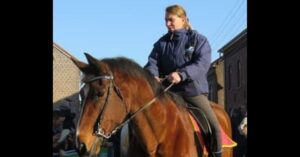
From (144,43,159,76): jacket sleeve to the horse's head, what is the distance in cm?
120

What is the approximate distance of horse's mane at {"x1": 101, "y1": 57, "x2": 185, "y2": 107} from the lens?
19.7 ft

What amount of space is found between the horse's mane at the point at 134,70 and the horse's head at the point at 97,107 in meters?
0.21

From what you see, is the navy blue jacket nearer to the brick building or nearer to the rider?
the rider

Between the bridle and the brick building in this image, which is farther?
the brick building

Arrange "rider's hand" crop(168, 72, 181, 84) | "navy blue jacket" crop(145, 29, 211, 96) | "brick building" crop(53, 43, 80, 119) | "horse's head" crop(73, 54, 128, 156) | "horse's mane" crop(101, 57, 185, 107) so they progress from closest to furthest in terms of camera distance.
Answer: "horse's head" crop(73, 54, 128, 156) → "horse's mane" crop(101, 57, 185, 107) → "rider's hand" crop(168, 72, 181, 84) → "navy blue jacket" crop(145, 29, 211, 96) → "brick building" crop(53, 43, 80, 119)

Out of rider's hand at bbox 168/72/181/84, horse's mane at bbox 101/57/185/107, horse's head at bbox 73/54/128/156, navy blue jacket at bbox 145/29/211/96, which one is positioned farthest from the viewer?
navy blue jacket at bbox 145/29/211/96

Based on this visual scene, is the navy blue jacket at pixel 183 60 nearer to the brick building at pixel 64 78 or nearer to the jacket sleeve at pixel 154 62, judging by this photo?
the jacket sleeve at pixel 154 62

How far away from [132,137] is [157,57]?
45.2 inches

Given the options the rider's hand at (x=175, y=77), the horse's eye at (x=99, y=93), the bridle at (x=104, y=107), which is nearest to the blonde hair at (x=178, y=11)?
the rider's hand at (x=175, y=77)

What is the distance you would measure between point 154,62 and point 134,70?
88cm

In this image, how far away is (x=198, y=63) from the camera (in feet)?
21.8

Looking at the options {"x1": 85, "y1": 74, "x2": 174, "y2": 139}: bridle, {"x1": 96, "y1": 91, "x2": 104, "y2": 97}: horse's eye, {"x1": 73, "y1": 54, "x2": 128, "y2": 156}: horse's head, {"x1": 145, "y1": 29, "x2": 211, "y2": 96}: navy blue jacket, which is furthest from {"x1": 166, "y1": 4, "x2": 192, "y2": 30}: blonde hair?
{"x1": 96, "y1": 91, "x2": 104, "y2": 97}: horse's eye

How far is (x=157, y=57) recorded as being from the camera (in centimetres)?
705
